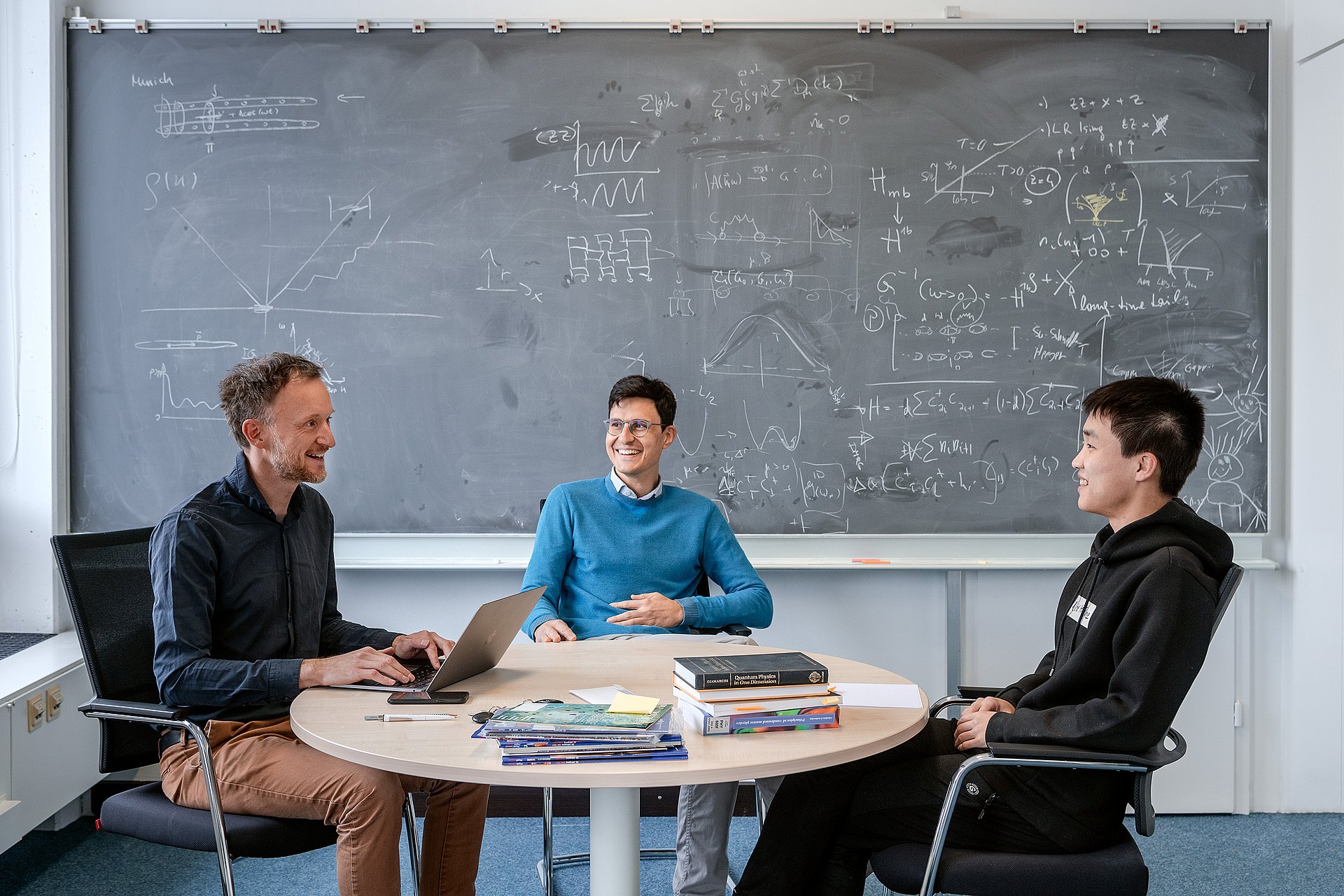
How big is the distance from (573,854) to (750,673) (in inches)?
67.5

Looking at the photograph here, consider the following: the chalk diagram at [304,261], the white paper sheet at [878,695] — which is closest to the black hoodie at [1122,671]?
the white paper sheet at [878,695]

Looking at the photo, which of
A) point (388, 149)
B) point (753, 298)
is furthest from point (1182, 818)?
point (388, 149)

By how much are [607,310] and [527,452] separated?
55 cm

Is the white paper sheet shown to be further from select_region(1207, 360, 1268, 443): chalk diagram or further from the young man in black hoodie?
select_region(1207, 360, 1268, 443): chalk diagram

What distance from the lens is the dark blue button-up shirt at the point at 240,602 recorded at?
6.65 feet

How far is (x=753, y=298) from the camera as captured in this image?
11.2ft

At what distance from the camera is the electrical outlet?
2.92 meters

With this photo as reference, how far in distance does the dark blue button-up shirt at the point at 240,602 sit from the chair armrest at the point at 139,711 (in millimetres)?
33

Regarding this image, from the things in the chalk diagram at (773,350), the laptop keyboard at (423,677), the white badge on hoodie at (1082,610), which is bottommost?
the laptop keyboard at (423,677)

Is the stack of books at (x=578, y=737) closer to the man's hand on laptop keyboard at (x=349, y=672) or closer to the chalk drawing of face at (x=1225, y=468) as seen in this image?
the man's hand on laptop keyboard at (x=349, y=672)

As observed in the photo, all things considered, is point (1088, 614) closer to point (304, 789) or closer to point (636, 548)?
point (636, 548)

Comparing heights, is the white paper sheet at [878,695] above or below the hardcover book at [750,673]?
below

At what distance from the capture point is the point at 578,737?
63.4 inches

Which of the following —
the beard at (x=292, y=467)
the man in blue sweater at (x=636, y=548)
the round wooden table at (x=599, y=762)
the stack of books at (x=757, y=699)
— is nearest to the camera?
the round wooden table at (x=599, y=762)
